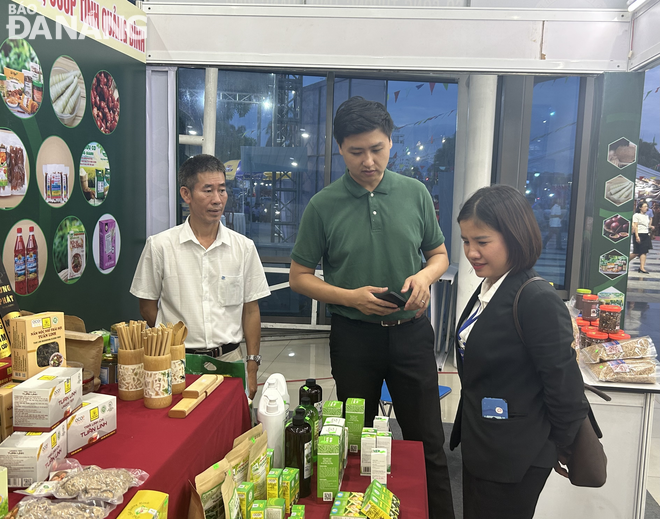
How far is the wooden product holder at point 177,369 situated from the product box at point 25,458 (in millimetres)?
469

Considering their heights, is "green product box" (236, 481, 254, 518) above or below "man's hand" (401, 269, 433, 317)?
below

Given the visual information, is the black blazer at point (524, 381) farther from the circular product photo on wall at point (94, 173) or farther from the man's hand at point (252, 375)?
the circular product photo on wall at point (94, 173)

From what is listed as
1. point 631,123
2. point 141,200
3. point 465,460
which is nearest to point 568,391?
point 465,460

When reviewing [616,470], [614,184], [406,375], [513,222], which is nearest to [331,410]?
[406,375]

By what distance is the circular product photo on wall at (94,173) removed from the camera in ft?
8.70

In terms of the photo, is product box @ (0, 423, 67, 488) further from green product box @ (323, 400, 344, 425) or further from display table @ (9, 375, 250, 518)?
green product box @ (323, 400, 344, 425)

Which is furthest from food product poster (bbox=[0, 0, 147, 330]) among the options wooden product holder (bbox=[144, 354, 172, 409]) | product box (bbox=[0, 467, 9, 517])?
product box (bbox=[0, 467, 9, 517])

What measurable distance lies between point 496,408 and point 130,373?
1082mm

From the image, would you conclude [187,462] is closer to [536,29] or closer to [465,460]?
[465,460]

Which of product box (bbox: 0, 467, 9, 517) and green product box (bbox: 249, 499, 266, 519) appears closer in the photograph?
product box (bbox: 0, 467, 9, 517)

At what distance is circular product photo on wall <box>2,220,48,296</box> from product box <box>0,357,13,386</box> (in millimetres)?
1079

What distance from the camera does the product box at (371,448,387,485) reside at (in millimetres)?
1357

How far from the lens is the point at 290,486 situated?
1228 millimetres

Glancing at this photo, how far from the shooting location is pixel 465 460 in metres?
1.58
